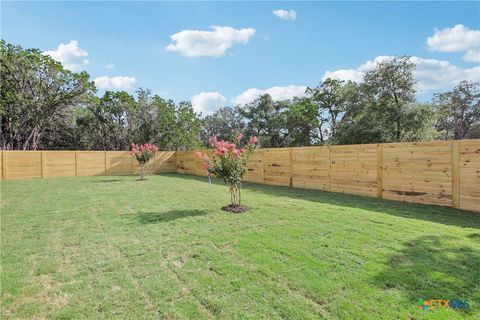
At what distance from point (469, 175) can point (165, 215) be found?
618 centimetres

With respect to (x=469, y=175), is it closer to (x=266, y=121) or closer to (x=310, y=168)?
(x=310, y=168)

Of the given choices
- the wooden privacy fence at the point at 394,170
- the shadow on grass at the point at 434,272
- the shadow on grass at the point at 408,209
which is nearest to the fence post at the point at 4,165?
the wooden privacy fence at the point at 394,170

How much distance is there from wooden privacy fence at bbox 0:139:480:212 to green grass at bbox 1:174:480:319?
28.1 inches

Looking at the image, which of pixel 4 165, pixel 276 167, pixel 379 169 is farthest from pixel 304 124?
pixel 4 165

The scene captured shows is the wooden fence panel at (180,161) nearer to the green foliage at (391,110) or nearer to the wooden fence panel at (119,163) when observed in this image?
the wooden fence panel at (119,163)

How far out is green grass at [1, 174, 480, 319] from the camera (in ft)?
7.09

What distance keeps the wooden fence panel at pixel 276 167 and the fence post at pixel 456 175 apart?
5.22m

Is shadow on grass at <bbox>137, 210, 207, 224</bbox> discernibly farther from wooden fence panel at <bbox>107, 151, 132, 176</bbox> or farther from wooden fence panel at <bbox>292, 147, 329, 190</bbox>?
wooden fence panel at <bbox>107, 151, 132, 176</bbox>

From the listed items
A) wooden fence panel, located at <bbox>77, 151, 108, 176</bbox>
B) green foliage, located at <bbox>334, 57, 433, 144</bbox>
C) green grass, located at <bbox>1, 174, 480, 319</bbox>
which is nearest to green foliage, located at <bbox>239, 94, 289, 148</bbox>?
green foliage, located at <bbox>334, 57, 433, 144</bbox>

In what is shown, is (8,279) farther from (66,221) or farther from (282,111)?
(282,111)

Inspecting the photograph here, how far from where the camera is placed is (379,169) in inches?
279

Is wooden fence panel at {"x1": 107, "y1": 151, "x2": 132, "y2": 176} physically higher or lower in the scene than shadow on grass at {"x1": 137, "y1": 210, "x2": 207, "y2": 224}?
higher

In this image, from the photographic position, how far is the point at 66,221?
16.3 ft

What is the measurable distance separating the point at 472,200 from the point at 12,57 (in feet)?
73.1
